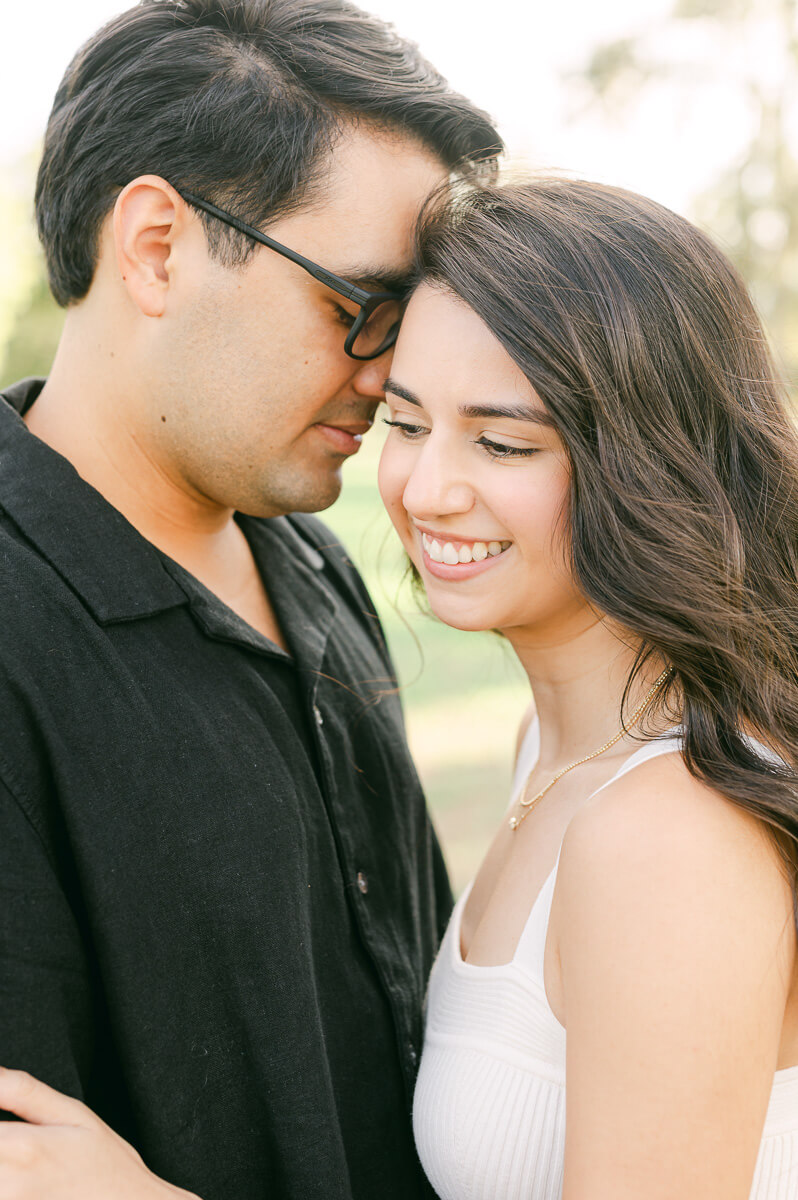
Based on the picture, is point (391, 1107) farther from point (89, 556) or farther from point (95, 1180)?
point (89, 556)

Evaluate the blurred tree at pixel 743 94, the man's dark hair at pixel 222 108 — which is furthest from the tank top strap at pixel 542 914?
the blurred tree at pixel 743 94

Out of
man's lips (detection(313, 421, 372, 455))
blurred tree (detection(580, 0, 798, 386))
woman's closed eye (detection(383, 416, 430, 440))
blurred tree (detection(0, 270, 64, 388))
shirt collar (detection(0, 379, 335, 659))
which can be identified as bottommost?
blurred tree (detection(0, 270, 64, 388))

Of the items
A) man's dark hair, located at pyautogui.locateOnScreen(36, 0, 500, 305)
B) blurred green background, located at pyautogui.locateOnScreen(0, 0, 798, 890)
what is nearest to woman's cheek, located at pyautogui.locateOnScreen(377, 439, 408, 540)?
man's dark hair, located at pyautogui.locateOnScreen(36, 0, 500, 305)

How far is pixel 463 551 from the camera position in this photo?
2.02 meters

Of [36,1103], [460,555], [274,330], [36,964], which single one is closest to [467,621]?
[460,555]

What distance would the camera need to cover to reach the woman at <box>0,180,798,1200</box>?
1.47 m

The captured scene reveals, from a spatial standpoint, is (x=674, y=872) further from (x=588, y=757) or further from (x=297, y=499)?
(x=297, y=499)

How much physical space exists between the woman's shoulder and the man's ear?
4.64ft

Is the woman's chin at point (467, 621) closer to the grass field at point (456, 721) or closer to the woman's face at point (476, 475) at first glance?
the woman's face at point (476, 475)

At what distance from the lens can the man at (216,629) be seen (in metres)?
1.70

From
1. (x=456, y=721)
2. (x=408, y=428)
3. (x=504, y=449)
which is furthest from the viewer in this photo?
(x=456, y=721)

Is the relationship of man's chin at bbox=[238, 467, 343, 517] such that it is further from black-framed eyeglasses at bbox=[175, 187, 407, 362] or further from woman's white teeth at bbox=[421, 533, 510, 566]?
woman's white teeth at bbox=[421, 533, 510, 566]

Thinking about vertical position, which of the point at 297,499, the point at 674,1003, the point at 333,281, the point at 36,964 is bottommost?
the point at 36,964

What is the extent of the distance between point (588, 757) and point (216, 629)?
777 millimetres
